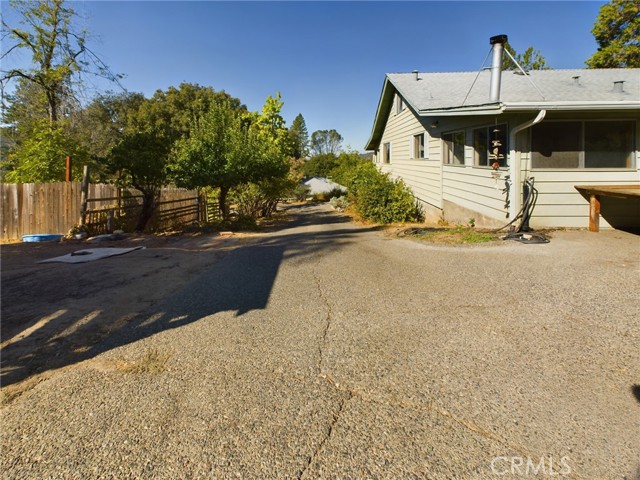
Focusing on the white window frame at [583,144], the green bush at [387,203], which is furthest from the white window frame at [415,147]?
the white window frame at [583,144]

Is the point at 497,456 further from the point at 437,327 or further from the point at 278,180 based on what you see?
the point at 278,180

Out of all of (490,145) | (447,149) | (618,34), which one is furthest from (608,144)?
(618,34)

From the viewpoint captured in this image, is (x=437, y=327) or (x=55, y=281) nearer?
(x=437, y=327)

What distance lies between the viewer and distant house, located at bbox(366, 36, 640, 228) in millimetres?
8000

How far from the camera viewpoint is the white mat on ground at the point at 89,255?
7.70m

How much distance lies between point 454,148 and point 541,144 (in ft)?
10.9

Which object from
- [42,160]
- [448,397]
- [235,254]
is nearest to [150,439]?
→ [448,397]

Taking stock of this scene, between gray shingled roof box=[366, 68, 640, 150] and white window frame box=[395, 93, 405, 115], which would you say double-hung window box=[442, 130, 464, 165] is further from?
white window frame box=[395, 93, 405, 115]

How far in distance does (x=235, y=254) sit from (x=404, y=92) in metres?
Result: 8.63

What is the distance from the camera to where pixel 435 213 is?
12.9 meters

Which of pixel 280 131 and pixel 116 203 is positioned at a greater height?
pixel 280 131

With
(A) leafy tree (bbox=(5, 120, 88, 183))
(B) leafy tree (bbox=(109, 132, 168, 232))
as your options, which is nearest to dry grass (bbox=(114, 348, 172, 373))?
(B) leafy tree (bbox=(109, 132, 168, 232))

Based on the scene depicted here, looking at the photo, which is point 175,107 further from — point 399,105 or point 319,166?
point 399,105

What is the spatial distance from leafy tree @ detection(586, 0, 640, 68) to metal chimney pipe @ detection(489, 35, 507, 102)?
50.0 ft
